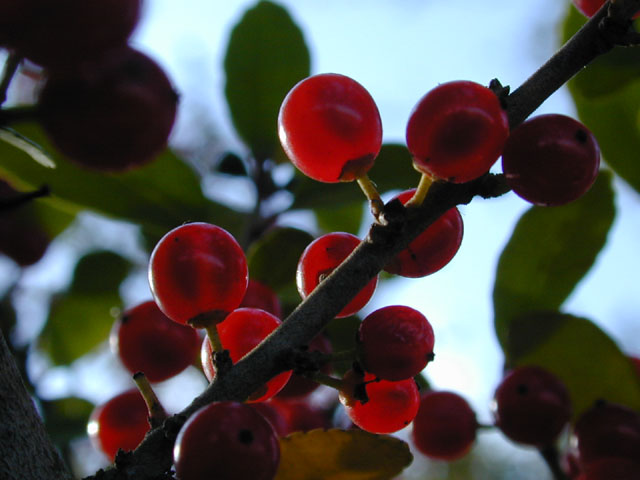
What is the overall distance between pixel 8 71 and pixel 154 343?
665 millimetres

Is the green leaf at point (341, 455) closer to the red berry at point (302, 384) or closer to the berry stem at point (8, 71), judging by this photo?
the red berry at point (302, 384)

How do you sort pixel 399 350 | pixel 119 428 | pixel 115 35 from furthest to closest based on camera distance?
pixel 119 428
pixel 399 350
pixel 115 35

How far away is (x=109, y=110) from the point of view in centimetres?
62

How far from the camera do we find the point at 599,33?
92cm

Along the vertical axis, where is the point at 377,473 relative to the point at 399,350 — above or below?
below

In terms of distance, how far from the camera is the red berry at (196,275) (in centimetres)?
89

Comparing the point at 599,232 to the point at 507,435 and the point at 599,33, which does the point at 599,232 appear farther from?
the point at 599,33

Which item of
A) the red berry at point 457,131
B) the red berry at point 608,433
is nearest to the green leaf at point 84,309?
the red berry at point 608,433

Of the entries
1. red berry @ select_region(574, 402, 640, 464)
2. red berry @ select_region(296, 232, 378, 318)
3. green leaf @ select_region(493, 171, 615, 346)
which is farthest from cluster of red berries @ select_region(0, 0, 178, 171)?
green leaf @ select_region(493, 171, 615, 346)

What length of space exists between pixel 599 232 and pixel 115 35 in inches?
51.4

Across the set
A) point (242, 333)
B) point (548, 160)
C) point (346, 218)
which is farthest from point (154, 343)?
point (346, 218)

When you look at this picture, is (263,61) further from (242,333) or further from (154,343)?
(242,333)

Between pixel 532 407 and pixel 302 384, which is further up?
pixel 532 407

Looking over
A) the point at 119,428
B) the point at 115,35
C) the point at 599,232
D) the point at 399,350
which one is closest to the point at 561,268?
the point at 599,232
